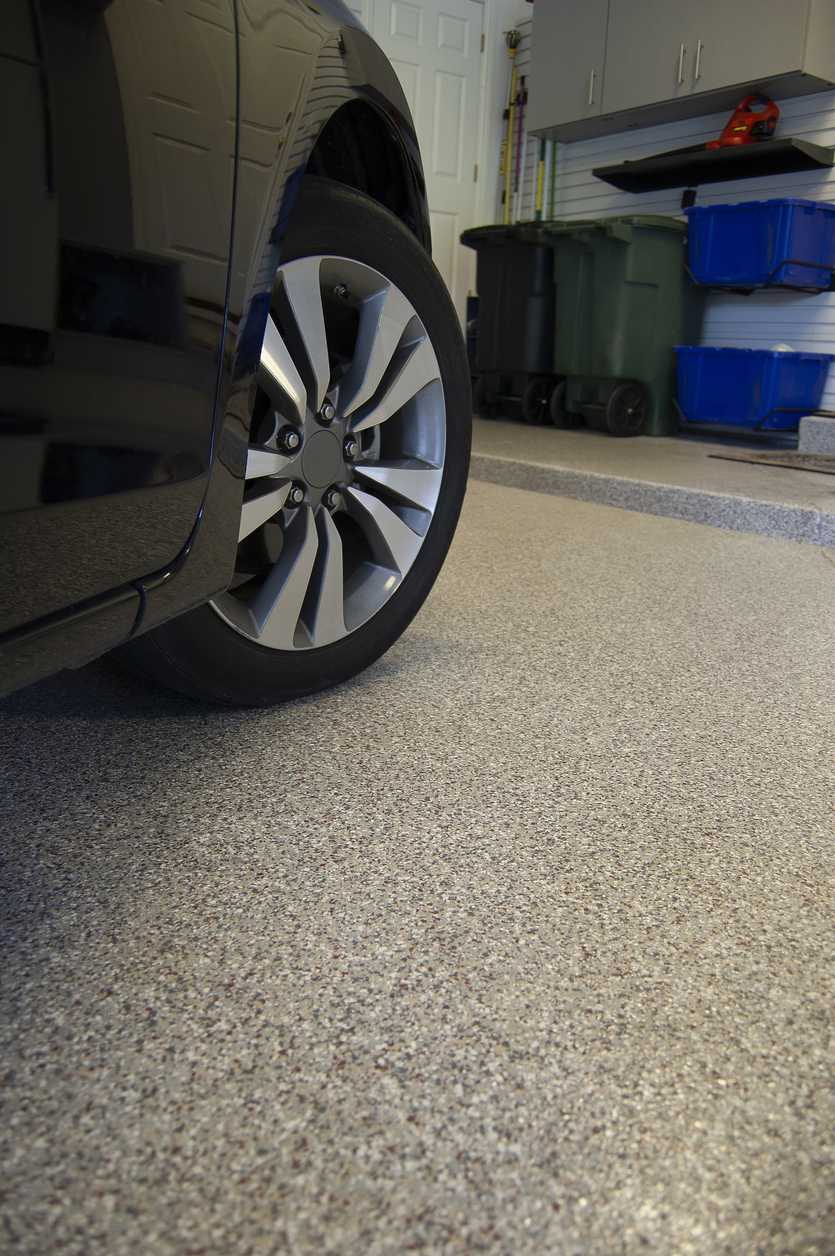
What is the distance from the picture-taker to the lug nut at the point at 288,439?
1.33 meters

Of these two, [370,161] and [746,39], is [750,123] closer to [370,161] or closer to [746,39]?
[746,39]

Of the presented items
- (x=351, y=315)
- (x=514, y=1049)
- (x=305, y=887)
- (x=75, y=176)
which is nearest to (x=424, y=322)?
(x=351, y=315)

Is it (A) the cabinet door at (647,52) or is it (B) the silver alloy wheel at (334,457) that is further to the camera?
(A) the cabinet door at (647,52)

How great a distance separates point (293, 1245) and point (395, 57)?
843 centimetres

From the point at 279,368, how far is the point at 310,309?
0.31 ft

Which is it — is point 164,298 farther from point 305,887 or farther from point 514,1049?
point 514,1049

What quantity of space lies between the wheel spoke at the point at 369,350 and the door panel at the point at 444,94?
6265 millimetres

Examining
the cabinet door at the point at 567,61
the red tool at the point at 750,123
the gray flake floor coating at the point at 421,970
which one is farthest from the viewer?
the cabinet door at the point at 567,61

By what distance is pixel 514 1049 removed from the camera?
0.79m

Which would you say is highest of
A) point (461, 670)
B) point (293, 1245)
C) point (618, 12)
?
point (618, 12)

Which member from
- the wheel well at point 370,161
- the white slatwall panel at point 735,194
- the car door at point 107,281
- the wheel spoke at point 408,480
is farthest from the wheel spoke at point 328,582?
the white slatwall panel at point 735,194

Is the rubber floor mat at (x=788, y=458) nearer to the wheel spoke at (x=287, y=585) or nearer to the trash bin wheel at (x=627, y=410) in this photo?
the trash bin wheel at (x=627, y=410)

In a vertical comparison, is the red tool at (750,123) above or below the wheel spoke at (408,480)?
above

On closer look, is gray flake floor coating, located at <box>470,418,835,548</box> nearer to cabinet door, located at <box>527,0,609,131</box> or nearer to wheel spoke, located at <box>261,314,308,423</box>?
wheel spoke, located at <box>261,314,308,423</box>
